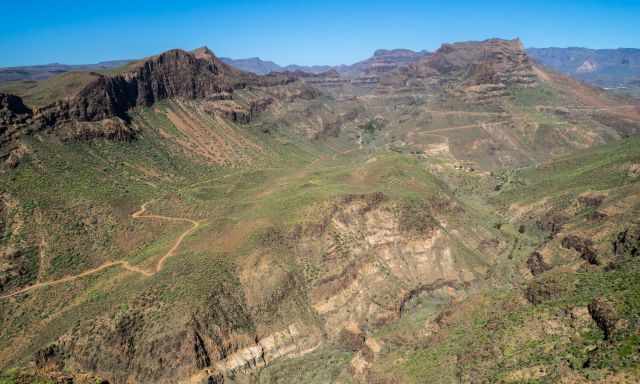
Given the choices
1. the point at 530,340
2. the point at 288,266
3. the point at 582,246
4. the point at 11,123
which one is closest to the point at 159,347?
the point at 288,266

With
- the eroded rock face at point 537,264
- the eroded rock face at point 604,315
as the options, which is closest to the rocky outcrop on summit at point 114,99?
the eroded rock face at point 537,264

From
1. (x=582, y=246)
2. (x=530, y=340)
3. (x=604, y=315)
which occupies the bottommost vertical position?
(x=582, y=246)

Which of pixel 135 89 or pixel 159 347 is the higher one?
pixel 135 89

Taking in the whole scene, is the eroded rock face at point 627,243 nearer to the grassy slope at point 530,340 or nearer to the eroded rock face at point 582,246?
the eroded rock face at point 582,246

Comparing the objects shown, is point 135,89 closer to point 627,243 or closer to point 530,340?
point 530,340

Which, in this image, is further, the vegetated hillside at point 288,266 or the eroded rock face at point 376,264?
the eroded rock face at point 376,264

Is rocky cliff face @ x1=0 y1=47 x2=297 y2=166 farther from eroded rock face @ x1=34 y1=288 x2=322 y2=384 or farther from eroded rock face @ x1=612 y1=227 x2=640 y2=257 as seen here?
eroded rock face @ x1=612 y1=227 x2=640 y2=257

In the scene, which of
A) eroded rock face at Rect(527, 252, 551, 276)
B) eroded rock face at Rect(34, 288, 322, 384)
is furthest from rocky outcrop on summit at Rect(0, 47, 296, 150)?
eroded rock face at Rect(527, 252, 551, 276)

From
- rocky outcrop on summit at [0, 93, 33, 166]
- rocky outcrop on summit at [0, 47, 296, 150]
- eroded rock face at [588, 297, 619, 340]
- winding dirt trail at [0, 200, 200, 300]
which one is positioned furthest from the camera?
rocky outcrop on summit at [0, 47, 296, 150]

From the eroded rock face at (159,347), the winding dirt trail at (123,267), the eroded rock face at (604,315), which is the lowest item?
the eroded rock face at (159,347)
